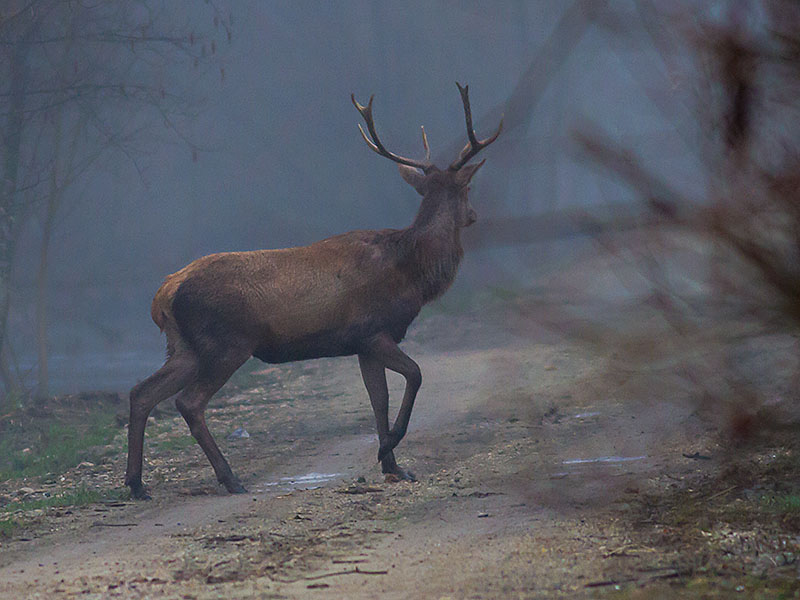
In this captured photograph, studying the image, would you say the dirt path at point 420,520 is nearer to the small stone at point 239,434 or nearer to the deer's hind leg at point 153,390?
the small stone at point 239,434

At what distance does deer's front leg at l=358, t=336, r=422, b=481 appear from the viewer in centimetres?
640

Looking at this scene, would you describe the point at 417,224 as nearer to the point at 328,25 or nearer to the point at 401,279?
the point at 401,279

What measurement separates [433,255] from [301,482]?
1.94 meters

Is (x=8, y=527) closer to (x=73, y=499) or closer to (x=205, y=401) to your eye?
(x=73, y=499)

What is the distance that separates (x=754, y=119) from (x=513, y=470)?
3819 mm

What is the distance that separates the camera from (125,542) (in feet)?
16.0

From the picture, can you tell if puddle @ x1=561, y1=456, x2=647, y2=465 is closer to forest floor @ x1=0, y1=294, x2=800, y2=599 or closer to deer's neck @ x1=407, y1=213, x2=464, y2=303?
forest floor @ x1=0, y1=294, x2=800, y2=599

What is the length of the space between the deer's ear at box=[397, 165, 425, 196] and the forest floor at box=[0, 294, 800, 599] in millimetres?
1979

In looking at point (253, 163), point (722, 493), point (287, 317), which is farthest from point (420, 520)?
point (253, 163)

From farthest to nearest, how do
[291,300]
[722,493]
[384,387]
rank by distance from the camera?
1. [384,387]
2. [291,300]
3. [722,493]

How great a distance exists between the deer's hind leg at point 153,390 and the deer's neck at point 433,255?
179cm

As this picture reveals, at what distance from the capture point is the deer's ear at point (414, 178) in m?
7.12

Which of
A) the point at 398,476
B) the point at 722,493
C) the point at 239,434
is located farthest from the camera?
the point at 239,434

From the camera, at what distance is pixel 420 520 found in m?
4.97
